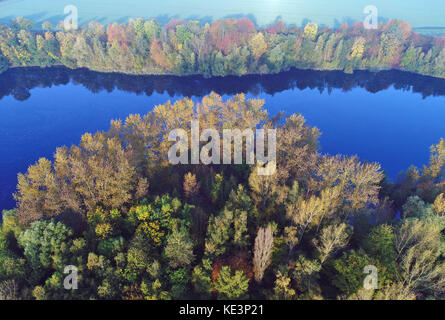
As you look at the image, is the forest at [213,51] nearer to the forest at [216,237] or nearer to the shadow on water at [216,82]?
the shadow on water at [216,82]

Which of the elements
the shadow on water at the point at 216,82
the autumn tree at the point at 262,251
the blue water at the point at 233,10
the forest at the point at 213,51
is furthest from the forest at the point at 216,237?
the blue water at the point at 233,10

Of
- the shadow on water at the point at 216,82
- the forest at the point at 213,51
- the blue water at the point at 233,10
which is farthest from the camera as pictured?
the blue water at the point at 233,10

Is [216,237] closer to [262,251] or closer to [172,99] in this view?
[262,251]

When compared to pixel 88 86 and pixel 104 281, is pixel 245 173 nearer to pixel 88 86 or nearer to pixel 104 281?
pixel 104 281

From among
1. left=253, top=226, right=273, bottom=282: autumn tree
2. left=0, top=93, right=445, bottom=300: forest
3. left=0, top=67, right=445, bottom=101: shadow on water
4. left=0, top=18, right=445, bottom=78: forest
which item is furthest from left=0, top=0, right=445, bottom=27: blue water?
left=253, top=226, right=273, bottom=282: autumn tree
